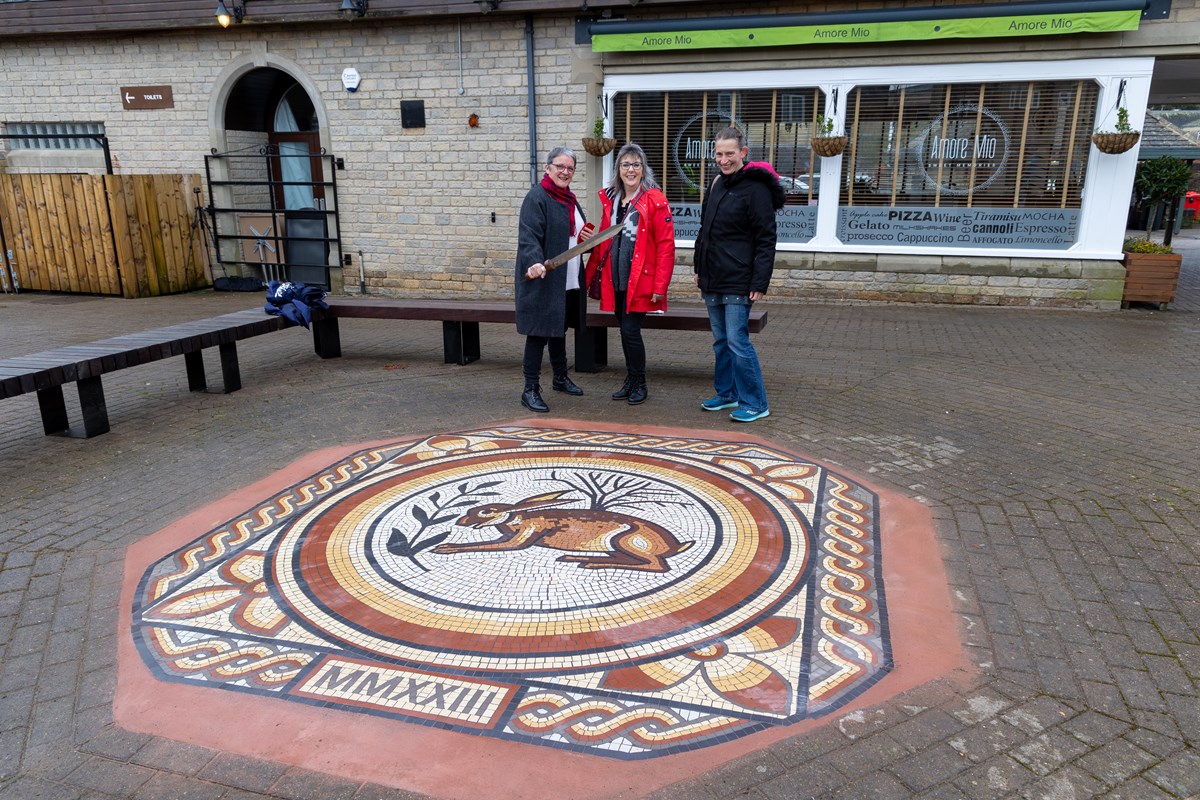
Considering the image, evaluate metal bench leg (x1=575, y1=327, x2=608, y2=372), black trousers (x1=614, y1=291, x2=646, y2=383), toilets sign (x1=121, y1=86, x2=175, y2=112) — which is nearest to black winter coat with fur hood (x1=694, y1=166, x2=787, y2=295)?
black trousers (x1=614, y1=291, x2=646, y2=383)

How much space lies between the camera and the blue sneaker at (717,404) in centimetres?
604

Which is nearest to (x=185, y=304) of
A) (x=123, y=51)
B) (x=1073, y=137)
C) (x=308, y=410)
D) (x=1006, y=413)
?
(x=123, y=51)

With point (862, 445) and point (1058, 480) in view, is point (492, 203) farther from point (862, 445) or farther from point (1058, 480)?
point (1058, 480)

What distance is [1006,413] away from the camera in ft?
19.6

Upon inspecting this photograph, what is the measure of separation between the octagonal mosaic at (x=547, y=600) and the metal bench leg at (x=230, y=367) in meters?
2.41

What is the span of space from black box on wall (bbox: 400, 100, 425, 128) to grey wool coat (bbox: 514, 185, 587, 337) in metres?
6.84

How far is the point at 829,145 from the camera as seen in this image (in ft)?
34.8

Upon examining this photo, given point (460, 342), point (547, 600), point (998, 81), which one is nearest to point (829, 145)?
point (998, 81)

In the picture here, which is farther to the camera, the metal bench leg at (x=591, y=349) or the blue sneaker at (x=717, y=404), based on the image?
the metal bench leg at (x=591, y=349)

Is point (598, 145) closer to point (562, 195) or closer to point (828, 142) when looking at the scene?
point (828, 142)

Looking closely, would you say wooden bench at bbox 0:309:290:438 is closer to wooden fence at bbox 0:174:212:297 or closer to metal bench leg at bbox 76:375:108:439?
metal bench leg at bbox 76:375:108:439

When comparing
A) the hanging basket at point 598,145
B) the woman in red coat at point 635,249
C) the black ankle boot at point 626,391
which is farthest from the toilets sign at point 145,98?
the black ankle boot at point 626,391

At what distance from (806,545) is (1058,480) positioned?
1824mm

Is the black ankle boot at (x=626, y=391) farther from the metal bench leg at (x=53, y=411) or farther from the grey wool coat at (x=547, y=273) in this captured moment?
the metal bench leg at (x=53, y=411)
